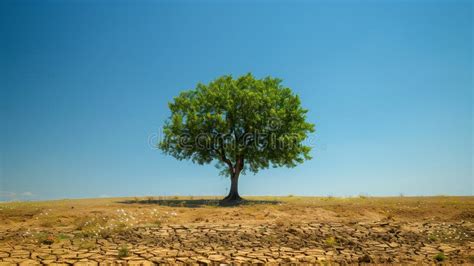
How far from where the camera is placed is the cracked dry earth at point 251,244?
12125 millimetres

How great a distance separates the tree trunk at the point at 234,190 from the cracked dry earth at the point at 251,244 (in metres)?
13.5

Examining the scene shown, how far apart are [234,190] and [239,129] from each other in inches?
224

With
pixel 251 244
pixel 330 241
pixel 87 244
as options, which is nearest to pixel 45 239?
pixel 87 244

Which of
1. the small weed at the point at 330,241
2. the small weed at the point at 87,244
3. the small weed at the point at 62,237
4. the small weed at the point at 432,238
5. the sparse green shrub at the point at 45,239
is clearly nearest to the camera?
the small weed at the point at 87,244

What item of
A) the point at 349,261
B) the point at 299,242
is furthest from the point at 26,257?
the point at 349,261

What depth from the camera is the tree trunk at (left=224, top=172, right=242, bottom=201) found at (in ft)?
103

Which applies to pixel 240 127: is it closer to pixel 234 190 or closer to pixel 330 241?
pixel 234 190

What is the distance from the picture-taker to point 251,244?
13.9 metres

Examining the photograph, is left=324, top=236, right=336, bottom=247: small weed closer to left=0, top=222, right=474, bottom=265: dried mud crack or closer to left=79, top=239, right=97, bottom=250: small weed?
left=0, top=222, right=474, bottom=265: dried mud crack

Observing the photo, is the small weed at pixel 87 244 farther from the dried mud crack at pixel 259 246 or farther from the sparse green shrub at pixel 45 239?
the sparse green shrub at pixel 45 239

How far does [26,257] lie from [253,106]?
22588mm

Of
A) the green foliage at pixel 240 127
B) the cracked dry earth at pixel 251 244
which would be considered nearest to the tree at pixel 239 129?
the green foliage at pixel 240 127

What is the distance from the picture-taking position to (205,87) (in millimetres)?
34219

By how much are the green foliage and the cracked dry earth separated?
14330 mm
